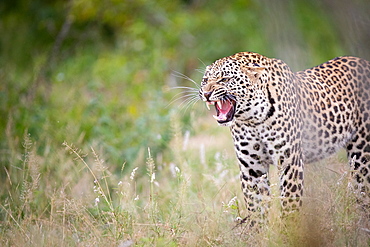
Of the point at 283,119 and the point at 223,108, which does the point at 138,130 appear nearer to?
the point at 223,108

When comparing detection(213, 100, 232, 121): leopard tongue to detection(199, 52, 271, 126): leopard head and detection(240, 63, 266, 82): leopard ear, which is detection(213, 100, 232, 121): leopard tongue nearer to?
detection(199, 52, 271, 126): leopard head

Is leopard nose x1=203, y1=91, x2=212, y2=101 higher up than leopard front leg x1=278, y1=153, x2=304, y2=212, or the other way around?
leopard nose x1=203, y1=91, x2=212, y2=101

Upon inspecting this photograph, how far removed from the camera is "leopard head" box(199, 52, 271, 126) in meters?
5.27

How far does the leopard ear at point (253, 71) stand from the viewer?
5.35 metres

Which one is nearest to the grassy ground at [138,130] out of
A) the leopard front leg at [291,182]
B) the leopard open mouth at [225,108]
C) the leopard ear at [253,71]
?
the leopard front leg at [291,182]

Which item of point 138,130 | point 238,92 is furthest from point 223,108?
point 138,130

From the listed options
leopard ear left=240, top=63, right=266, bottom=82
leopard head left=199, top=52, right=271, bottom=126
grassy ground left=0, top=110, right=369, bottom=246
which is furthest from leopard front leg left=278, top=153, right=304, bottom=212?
leopard ear left=240, top=63, right=266, bottom=82

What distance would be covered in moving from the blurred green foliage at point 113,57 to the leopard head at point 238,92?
2493 mm

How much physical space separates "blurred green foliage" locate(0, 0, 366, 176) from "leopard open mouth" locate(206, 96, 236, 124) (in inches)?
97.4

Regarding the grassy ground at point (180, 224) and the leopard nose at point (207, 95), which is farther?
the leopard nose at point (207, 95)

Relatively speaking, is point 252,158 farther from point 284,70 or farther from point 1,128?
point 1,128

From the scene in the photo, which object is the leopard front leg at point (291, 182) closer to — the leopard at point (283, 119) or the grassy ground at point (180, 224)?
the leopard at point (283, 119)

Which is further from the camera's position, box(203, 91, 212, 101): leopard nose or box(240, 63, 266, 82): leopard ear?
box(240, 63, 266, 82): leopard ear

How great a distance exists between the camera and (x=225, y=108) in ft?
17.5
